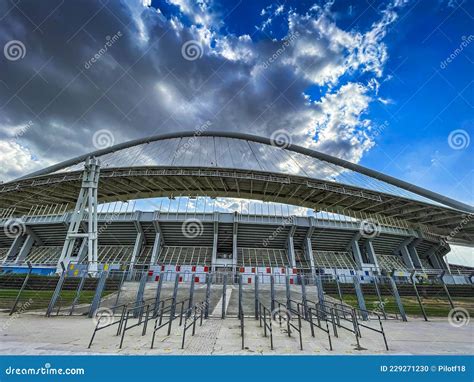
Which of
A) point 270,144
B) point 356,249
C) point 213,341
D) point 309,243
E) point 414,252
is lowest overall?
point 213,341

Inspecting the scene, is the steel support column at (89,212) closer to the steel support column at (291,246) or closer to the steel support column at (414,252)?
the steel support column at (291,246)

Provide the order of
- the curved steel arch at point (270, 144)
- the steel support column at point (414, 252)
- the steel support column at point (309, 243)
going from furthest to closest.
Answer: the curved steel arch at point (270, 144) < the steel support column at point (414, 252) < the steel support column at point (309, 243)

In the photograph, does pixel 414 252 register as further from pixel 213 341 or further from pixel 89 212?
pixel 89 212

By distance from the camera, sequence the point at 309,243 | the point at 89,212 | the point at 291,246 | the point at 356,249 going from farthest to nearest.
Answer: the point at 356,249 → the point at 309,243 → the point at 291,246 → the point at 89,212

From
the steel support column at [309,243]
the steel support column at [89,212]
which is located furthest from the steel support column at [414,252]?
the steel support column at [89,212]

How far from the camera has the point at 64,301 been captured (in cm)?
1090

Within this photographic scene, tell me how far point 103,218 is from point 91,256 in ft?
19.8

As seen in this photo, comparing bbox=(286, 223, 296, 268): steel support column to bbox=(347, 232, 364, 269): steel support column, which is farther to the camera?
bbox=(347, 232, 364, 269): steel support column

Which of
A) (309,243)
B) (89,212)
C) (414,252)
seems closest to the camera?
(89,212)

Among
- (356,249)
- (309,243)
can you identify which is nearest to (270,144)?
(309,243)

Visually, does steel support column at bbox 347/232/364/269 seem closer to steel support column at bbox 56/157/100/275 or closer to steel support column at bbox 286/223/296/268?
steel support column at bbox 286/223/296/268

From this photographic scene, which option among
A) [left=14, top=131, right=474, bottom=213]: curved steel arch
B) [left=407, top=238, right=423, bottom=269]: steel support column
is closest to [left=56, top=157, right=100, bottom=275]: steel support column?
[left=14, top=131, right=474, bottom=213]: curved steel arch

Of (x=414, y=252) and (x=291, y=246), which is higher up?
(x=414, y=252)
